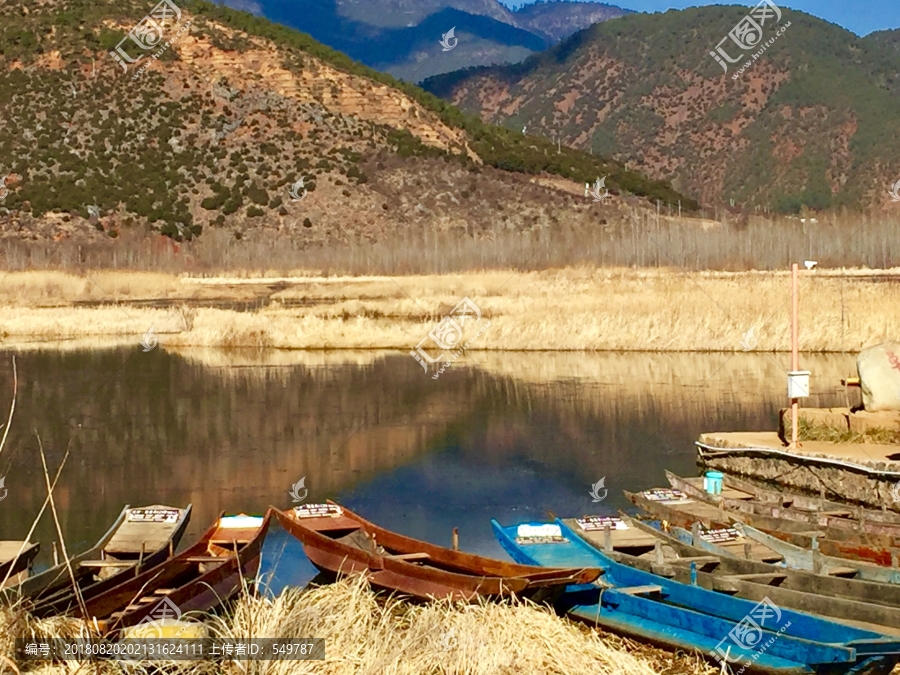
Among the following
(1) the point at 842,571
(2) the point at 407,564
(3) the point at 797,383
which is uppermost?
(3) the point at 797,383

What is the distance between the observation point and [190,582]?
10250 millimetres

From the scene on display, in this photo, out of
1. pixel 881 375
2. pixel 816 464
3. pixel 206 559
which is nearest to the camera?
pixel 206 559

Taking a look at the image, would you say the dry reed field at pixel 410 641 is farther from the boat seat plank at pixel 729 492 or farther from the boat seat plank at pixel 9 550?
the boat seat plank at pixel 729 492

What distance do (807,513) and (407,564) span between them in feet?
16.9

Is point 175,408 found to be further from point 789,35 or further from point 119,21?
point 789,35

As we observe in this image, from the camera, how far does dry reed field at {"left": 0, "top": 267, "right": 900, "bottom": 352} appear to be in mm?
32562

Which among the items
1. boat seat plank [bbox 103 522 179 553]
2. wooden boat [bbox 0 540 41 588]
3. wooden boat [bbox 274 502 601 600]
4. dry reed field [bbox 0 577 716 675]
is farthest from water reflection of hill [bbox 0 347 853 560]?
dry reed field [bbox 0 577 716 675]

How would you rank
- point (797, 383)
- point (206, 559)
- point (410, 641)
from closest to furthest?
1. point (410, 641)
2. point (206, 559)
3. point (797, 383)

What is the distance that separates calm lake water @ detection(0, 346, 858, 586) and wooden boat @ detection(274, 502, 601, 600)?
772mm

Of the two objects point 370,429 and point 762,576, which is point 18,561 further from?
point 370,429

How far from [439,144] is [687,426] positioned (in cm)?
5669

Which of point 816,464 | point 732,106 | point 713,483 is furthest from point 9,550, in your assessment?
point 732,106

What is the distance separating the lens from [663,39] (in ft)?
515

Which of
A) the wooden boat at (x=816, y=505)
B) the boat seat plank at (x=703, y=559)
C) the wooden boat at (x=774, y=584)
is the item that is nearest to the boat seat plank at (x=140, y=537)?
the wooden boat at (x=774, y=584)
